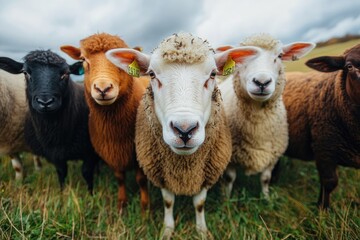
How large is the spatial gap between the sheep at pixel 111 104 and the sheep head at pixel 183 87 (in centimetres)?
39

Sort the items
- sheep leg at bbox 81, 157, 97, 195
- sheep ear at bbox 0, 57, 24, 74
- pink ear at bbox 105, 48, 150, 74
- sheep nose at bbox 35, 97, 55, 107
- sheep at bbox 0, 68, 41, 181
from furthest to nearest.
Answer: sheep at bbox 0, 68, 41, 181 < sheep leg at bbox 81, 157, 97, 195 < sheep ear at bbox 0, 57, 24, 74 < sheep nose at bbox 35, 97, 55, 107 < pink ear at bbox 105, 48, 150, 74

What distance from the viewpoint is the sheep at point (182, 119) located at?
6.58ft

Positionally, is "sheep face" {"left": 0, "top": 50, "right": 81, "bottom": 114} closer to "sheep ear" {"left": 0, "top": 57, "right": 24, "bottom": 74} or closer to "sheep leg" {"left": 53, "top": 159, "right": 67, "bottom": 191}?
→ "sheep ear" {"left": 0, "top": 57, "right": 24, "bottom": 74}

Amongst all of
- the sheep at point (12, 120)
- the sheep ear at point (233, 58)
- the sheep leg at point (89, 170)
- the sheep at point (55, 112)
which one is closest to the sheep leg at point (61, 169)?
the sheep at point (55, 112)

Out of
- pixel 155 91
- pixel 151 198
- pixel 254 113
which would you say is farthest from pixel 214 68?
pixel 151 198

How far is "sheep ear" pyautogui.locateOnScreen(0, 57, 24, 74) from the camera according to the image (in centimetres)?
360

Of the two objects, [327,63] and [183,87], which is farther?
[327,63]

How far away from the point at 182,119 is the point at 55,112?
7.77ft

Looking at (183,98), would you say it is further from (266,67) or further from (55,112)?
(55,112)

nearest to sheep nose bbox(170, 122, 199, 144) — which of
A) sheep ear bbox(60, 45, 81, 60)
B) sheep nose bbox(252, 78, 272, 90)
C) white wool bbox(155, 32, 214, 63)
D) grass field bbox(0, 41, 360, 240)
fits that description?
white wool bbox(155, 32, 214, 63)

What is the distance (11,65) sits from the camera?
3613 mm

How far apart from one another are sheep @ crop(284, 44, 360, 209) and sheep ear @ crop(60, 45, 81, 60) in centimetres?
299

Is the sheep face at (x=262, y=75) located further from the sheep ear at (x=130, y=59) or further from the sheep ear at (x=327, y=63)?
the sheep ear at (x=130, y=59)

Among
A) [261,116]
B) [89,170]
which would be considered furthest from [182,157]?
[89,170]
